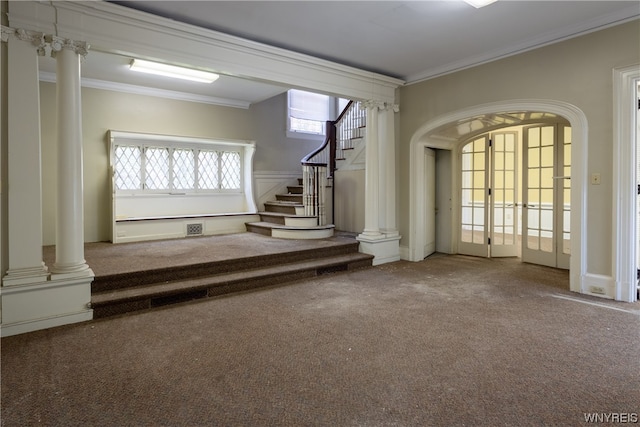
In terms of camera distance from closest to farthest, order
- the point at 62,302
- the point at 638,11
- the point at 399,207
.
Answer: the point at 62,302
the point at 638,11
the point at 399,207

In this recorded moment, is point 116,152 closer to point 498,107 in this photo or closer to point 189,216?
point 189,216

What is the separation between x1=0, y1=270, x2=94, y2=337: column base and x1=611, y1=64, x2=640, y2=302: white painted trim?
503cm

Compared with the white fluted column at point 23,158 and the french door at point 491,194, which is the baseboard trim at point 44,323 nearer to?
the white fluted column at point 23,158

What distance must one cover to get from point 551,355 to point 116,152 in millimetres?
6494

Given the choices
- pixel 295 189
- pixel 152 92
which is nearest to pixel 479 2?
pixel 295 189

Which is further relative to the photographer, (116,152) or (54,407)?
(116,152)

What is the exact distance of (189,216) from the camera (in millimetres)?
6602

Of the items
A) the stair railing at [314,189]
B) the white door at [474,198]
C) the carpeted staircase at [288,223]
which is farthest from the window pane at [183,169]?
the white door at [474,198]

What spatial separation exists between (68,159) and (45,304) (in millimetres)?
1234

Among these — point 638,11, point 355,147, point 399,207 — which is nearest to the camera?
point 638,11

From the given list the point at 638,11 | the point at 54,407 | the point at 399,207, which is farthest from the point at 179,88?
the point at 638,11

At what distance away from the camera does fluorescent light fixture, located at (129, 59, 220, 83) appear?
5088 mm

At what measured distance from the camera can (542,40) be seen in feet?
13.8

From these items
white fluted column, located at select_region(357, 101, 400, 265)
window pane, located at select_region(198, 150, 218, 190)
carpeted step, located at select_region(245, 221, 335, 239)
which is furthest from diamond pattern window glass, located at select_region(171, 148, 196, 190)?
white fluted column, located at select_region(357, 101, 400, 265)
